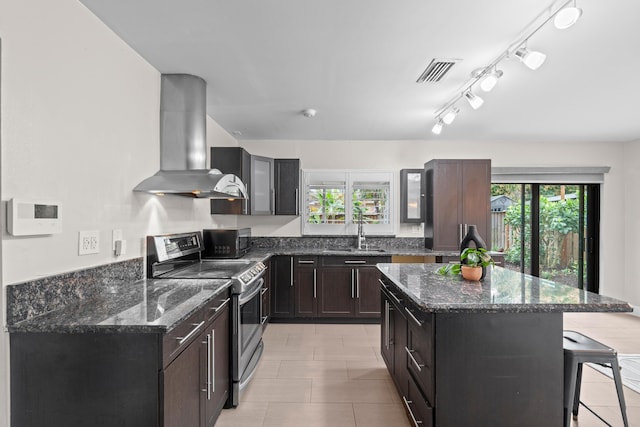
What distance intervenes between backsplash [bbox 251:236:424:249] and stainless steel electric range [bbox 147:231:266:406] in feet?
5.38

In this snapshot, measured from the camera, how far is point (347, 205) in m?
4.81

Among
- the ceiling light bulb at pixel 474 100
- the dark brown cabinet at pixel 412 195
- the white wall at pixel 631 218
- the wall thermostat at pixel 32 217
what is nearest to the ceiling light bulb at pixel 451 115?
the ceiling light bulb at pixel 474 100

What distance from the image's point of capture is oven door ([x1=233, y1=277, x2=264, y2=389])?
2.35 meters

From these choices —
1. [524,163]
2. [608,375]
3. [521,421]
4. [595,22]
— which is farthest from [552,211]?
[521,421]

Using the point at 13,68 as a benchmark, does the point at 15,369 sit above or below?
below

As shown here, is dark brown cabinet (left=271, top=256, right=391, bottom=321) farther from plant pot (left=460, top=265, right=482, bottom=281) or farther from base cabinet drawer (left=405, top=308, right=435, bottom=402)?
base cabinet drawer (left=405, top=308, right=435, bottom=402)

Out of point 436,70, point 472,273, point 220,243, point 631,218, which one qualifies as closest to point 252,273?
point 220,243

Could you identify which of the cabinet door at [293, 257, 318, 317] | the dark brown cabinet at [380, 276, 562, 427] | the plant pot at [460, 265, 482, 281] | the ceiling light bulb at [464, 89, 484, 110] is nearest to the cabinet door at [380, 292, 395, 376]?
the plant pot at [460, 265, 482, 281]

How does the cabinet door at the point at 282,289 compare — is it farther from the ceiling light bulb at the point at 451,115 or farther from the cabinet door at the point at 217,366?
the ceiling light bulb at the point at 451,115

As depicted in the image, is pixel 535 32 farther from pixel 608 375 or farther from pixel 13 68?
pixel 608 375

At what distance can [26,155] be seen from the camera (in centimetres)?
142

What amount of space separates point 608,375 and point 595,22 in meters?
2.87

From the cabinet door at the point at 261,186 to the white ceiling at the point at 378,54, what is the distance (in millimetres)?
570

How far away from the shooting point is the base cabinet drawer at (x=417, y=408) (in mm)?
1721
